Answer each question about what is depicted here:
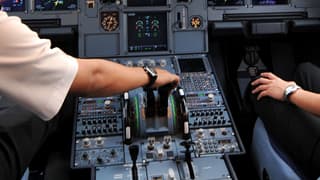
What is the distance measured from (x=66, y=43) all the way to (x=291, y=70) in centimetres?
160

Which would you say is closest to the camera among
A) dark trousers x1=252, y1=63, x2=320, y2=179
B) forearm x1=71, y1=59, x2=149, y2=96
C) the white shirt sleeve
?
the white shirt sleeve

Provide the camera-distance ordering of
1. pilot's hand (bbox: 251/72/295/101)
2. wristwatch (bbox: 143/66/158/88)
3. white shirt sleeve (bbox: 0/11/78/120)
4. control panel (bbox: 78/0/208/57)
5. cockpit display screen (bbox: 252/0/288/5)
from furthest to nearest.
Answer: cockpit display screen (bbox: 252/0/288/5)
control panel (bbox: 78/0/208/57)
pilot's hand (bbox: 251/72/295/101)
wristwatch (bbox: 143/66/158/88)
white shirt sleeve (bbox: 0/11/78/120)

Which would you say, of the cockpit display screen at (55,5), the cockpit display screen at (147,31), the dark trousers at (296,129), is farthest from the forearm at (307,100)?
the cockpit display screen at (55,5)

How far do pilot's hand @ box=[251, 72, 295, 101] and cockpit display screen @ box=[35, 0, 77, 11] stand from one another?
49.4 inches

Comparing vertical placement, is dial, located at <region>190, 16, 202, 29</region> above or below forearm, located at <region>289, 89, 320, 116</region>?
above

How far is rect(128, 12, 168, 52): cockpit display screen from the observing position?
2725 mm

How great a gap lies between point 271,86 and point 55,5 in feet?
4.70

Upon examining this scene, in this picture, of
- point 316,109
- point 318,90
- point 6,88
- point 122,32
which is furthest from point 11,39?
point 318,90

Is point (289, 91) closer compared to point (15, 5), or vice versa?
point (289, 91)

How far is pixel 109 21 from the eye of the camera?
2.71 m

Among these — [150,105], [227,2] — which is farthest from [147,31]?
[150,105]

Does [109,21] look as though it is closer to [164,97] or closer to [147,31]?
[147,31]

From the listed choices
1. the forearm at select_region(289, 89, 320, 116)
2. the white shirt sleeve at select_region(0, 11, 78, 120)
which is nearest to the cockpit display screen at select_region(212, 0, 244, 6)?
the forearm at select_region(289, 89, 320, 116)

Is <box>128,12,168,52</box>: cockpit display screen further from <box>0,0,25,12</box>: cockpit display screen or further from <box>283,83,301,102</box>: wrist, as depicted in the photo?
<box>283,83,301,102</box>: wrist
